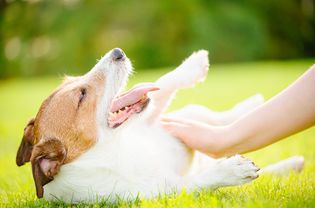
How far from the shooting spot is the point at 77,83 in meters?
4.18

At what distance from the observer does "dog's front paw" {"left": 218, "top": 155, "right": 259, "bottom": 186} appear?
339 centimetres

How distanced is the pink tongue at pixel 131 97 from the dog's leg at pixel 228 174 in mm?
871

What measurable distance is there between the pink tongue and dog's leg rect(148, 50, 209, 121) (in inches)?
10.1

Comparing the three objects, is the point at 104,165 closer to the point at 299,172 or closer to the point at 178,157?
the point at 178,157

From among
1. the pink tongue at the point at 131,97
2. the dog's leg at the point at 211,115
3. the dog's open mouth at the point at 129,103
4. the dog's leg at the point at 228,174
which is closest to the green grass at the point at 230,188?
the dog's leg at the point at 228,174

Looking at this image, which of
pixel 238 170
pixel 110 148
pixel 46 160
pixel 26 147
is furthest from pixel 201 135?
pixel 26 147

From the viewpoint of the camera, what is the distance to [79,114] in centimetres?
392

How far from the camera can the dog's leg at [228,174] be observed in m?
3.40

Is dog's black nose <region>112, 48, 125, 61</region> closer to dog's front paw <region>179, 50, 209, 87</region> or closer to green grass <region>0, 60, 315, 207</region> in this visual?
dog's front paw <region>179, 50, 209, 87</region>

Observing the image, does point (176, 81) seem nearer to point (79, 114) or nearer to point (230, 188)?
point (79, 114)

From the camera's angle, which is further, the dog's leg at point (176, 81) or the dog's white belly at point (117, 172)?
the dog's leg at point (176, 81)

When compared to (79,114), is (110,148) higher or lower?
lower

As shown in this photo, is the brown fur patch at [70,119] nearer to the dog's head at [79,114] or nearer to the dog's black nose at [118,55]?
the dog's head at [79,114]

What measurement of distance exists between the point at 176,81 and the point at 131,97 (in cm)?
67
